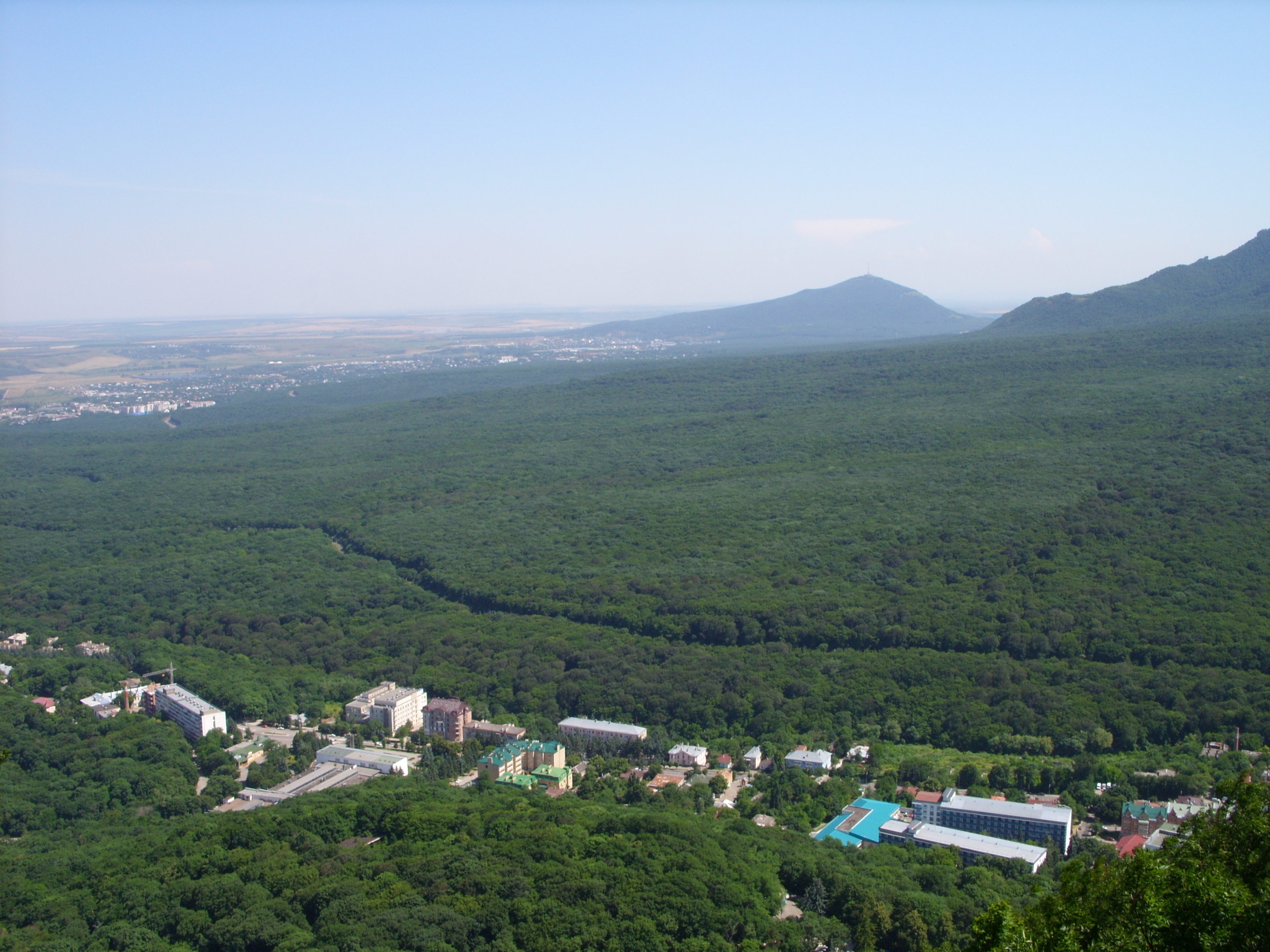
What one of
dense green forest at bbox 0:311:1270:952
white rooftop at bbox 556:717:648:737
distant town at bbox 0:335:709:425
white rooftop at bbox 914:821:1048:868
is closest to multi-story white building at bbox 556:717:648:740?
white rooftop at bbox 556:717:648:737

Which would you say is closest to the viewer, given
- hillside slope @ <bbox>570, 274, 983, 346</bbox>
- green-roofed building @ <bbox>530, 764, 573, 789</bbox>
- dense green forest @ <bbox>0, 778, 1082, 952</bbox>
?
dense green forest @ <bbox>0, 778, 1082, 952</bbox>

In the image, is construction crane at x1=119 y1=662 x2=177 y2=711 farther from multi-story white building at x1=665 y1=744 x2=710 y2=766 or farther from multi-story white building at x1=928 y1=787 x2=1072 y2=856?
multi-story white building at x1=928 y1=787 x2=1072 y2=856

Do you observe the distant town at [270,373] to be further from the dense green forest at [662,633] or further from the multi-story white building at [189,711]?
the multi-story white building at [189,711]

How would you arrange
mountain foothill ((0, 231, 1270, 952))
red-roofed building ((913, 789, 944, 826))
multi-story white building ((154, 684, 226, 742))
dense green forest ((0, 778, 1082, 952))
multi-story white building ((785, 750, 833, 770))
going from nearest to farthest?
dense green forest ((0, 778, 1082, 952))
mountain foothill ((0, 231, 1270, 952))
red-roofed building ((913, 789, 944, 826))
multi-story white building ((785, 750, 833, 770))
multi-story white building ((154, 684, 226, 742))

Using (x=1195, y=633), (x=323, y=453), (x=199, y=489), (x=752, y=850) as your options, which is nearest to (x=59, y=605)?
(x=199, y=489)

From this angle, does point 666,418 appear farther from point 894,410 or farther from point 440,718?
point 440,718
